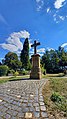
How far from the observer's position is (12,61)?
151 ft

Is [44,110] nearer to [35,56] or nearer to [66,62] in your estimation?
[35,56]

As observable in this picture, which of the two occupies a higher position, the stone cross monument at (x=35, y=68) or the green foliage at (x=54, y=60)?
the green foliage at (x=54, y=60)

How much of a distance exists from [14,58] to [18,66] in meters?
5.88

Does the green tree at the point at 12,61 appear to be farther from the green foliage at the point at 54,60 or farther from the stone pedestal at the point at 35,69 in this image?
the stone pedestal at the point at 35,69

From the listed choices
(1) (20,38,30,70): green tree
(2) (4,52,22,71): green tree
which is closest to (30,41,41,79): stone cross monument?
(1) (20,38,30,70): green tree

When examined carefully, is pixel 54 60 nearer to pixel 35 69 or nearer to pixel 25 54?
pixel 25 54

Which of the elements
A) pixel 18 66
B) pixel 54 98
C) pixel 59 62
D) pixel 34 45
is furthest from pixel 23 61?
pixel 54 98

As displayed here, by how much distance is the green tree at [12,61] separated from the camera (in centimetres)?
4512

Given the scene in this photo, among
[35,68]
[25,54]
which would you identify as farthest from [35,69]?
[25,54]

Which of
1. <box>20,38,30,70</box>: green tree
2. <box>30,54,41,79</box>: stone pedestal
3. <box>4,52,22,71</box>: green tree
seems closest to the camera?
<box>30,54,41,79</box>: stone pedestal

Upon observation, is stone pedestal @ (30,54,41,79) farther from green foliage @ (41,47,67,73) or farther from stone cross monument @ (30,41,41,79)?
green foliage @ (41,47,67,73)

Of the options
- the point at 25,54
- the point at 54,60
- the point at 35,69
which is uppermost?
the point at 25,54

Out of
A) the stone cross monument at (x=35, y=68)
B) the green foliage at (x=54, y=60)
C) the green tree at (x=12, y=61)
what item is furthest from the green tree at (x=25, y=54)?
the stone cross monument at (x=35, y=68)

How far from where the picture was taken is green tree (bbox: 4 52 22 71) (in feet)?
148
